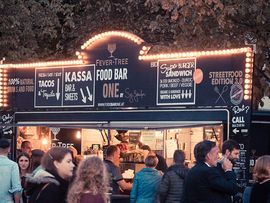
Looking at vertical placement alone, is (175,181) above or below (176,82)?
below

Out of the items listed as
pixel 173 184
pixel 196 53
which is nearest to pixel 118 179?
pixel 173 184

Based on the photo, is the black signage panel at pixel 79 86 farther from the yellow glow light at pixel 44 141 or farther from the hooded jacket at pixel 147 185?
the hooded jacket at pixel 147 185

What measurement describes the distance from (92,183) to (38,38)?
14.9 m

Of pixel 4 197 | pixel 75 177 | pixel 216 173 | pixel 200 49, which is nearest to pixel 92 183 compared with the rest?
pixel 75 177

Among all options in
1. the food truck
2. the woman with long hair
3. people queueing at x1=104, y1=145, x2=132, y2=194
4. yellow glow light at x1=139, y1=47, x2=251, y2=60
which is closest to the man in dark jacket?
people queueing at x1=104, y1=145, x2=132, y2=194

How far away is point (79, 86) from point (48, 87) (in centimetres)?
104

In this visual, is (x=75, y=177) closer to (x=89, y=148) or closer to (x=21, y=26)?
(x=89, y=148)

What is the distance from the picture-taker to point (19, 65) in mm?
17156

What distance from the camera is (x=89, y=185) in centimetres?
609

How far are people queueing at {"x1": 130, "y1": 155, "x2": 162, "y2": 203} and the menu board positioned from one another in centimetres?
A: 469

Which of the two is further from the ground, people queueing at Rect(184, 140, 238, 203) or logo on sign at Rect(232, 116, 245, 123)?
logo on sign at Rect(232, 116, 245, 123)

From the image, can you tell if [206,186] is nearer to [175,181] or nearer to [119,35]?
[175,181]

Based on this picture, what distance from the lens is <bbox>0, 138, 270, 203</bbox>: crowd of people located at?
20.1 feet

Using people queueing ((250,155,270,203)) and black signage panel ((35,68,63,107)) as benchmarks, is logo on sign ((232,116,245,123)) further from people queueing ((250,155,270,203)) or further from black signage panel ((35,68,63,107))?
people queueing ((250,155,270,203))
